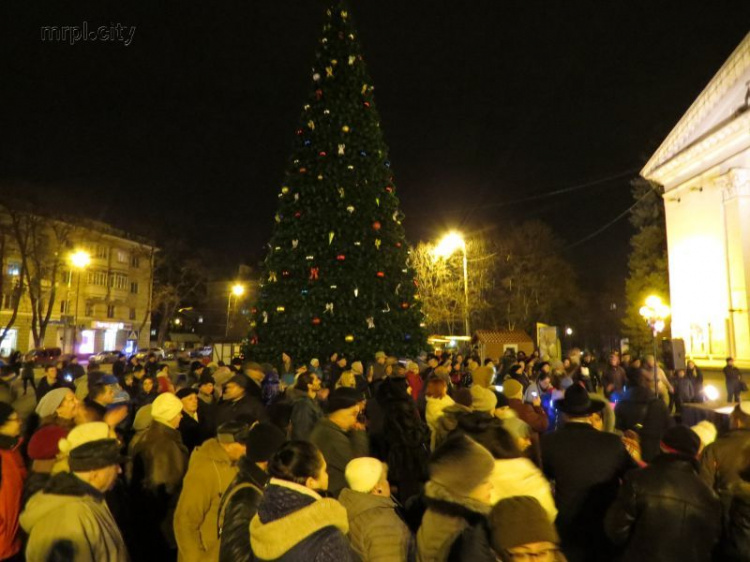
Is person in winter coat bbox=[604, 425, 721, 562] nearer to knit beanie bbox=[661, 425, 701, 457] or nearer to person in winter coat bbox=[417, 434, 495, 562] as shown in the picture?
knit beanie bbox=[661, 425, 701, 457]

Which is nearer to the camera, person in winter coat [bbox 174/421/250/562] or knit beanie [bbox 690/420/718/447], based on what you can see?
person in winter coat [bbox 174/421/250/562]

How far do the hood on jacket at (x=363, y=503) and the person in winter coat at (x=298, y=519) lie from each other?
1.39ft

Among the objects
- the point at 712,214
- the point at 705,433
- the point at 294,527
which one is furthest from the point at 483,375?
Answer: the point at 712,214

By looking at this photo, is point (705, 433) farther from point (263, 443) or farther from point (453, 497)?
point (263, 443)

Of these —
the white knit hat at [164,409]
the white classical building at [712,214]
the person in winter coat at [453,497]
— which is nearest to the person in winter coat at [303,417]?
the white knit hat at [164,409]

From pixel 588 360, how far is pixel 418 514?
17783 millimetres

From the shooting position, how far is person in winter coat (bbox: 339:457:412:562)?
321 cm

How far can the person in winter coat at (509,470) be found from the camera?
359 cm

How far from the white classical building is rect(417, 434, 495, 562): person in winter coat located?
25.3 meters

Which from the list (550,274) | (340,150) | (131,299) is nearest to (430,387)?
(340,150)

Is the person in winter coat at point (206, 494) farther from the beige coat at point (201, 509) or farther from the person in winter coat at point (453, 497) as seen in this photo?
the person in winter coat at point (453, 497)

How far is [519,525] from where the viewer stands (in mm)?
2555

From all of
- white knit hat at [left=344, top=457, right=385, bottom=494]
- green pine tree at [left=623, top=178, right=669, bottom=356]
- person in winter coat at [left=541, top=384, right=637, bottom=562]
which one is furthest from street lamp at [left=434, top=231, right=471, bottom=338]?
white knit hat at [left=344, top=457, right=385, bottom=494]

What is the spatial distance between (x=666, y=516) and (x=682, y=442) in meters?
0.64
